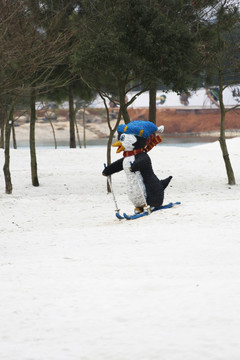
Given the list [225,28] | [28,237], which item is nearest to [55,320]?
[28,237]

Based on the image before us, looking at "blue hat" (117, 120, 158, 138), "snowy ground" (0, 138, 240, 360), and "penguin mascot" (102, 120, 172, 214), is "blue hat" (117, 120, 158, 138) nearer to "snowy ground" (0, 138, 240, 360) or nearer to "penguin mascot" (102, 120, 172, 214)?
"penguin mascot" (102, 120, 172, 214)

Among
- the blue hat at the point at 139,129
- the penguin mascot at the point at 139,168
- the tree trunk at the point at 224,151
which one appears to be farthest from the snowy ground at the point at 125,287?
the tree trunk at the point at 224,151

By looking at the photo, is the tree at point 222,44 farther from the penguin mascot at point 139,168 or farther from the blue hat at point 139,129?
the penguin mascot at point 139,168

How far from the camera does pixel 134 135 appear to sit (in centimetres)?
1199

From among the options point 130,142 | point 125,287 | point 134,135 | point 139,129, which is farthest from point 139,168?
point 125,287

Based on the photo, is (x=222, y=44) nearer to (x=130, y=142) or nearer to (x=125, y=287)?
(x=130, y=142)

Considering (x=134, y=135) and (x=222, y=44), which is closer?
(x=134, y=135)

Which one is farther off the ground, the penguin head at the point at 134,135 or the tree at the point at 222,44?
the tree at the point at 222,44

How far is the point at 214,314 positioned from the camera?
545 centimetres

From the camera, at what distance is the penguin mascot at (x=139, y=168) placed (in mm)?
11867

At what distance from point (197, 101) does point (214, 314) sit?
63.8m

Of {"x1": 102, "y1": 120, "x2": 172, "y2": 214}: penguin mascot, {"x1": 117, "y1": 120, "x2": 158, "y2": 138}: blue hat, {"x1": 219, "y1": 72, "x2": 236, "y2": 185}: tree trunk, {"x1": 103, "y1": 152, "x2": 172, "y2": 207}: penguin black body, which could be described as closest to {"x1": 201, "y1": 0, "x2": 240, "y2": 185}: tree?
{"x1": 219, "y1": 72, "x2": 236, "y2": 185}: tree trunk

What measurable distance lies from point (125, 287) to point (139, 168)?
5636 millimetres

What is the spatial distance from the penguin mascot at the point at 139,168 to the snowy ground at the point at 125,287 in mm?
801
